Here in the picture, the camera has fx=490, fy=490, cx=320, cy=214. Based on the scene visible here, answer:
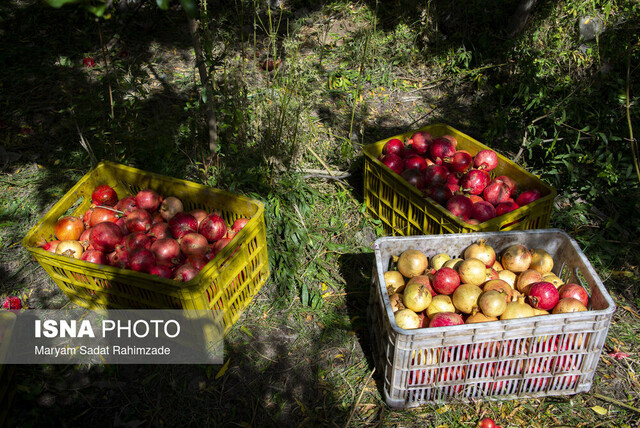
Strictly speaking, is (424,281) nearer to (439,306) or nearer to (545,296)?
(439,306)

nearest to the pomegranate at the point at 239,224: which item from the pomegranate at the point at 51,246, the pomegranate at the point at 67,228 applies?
the pomegranate at the point at 67,228

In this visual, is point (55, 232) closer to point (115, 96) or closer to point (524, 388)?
point (115, 96)

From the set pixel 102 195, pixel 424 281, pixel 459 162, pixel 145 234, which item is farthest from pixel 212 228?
pixel 459 162

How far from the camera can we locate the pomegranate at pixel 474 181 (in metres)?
3.63

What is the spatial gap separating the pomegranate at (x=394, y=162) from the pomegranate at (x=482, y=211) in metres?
0.67

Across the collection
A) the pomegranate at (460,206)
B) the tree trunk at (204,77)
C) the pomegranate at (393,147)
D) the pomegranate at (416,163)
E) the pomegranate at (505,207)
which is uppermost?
the tree trunk at (204,77)

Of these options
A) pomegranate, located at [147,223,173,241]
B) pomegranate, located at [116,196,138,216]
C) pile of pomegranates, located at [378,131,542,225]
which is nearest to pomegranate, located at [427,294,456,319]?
pile of pomegranates, located at [378,131,542,225]

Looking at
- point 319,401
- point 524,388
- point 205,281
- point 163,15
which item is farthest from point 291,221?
point 163,15

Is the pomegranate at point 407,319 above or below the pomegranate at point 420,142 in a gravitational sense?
below

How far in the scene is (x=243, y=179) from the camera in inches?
164

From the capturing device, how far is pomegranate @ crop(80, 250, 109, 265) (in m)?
3.14

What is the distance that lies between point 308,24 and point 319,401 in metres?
5.59

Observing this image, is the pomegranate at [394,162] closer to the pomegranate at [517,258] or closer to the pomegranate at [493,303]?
the pomegranate at [517,258]

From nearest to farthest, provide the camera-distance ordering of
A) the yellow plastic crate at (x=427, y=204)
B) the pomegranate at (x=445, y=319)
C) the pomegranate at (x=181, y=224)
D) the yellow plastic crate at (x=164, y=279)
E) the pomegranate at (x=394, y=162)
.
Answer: the pomegranate at (x=445, y=319) → the yellow plastic crate at (x=164, y=279) → the yellow plastic crate at (x=427, y=204) → the pomegranate at (x=181, y=224) → the pomegranate at (x=394, y=162)
